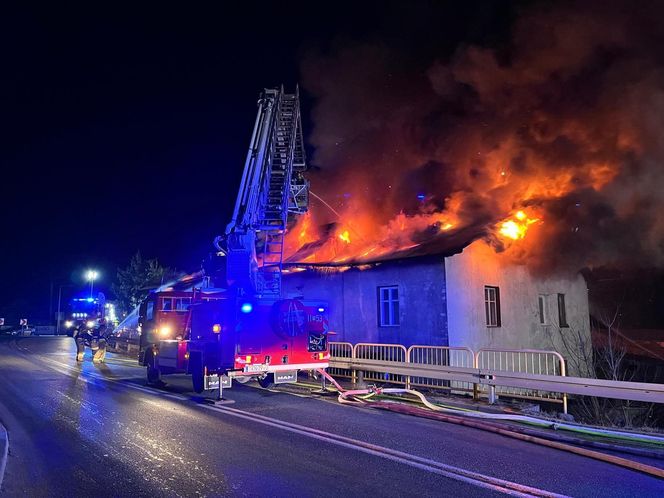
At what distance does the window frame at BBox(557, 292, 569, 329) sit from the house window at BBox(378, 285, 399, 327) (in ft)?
20.2

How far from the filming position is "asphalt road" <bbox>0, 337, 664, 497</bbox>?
4879 mm

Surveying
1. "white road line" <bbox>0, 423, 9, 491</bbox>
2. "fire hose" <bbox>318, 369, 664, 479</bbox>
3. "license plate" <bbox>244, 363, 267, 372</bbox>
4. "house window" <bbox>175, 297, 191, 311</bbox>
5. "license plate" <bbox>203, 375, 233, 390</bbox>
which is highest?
"house window" <bbox>175, 297, 191, 311</bbox>

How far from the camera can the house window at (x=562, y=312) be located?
17.1 metres

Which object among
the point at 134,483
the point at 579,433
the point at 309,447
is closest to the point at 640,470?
the point at 579,433

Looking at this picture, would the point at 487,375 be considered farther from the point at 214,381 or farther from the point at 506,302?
the point at 506,302

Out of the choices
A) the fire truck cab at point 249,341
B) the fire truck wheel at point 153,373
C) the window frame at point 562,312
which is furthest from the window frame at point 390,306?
the fire truck wheel at point 153,373

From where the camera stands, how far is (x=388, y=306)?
15422mm

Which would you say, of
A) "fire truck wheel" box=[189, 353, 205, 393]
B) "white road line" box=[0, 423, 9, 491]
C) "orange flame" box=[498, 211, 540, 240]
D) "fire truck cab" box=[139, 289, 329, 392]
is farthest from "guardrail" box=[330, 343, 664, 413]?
"white road line" box=[0, 423, 9, 491]

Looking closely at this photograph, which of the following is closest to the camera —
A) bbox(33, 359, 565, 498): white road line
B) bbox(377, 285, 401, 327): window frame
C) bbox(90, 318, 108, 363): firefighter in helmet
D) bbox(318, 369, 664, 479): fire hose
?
bbox(33, 359, 565, 498): white road line

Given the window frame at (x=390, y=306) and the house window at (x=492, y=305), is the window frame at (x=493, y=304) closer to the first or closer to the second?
the house window at (x=492, y=305)

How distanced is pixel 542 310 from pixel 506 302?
2.17m

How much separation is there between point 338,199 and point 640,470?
1791cm

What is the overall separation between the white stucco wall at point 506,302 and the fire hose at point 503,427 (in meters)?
4.09

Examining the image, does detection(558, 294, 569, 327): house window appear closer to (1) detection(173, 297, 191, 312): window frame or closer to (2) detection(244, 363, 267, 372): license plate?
(2) detection(244, 363, 267, 372): license plate
